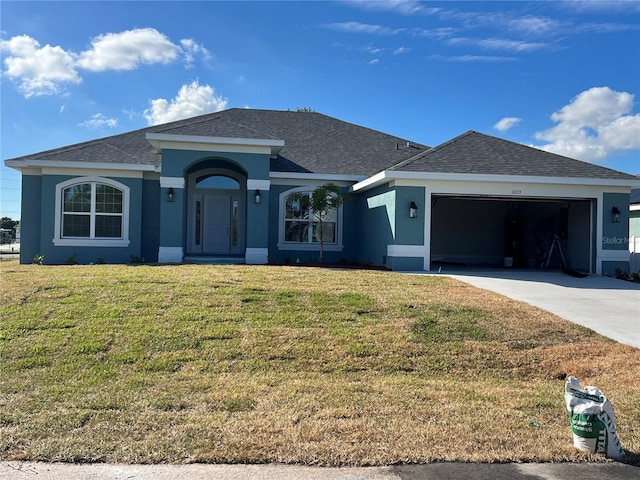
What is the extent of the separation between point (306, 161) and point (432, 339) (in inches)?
474

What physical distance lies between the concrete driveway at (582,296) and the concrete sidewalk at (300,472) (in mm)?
4407

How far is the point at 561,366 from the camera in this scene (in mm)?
6898

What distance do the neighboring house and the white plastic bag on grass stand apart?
33.9 feet

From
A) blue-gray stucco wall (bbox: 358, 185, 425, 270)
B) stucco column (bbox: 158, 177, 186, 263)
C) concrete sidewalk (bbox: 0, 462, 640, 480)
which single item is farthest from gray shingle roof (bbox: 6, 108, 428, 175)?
concrete sidewalk (bbox: 0, 462, 640, 480)

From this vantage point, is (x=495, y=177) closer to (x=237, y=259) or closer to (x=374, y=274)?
(x=374, y=274)

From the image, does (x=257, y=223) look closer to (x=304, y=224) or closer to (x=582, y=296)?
(x=304, y=224)

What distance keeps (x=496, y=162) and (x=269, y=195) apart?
7.17 meters

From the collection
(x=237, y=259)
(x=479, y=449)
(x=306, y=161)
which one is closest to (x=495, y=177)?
(x=306, y=161)

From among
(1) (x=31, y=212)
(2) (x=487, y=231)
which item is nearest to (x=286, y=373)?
(1) (x=31, y=212)

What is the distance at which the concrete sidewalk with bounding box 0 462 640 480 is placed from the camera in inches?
157

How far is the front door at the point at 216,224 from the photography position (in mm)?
18828

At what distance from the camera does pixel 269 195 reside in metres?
17.4

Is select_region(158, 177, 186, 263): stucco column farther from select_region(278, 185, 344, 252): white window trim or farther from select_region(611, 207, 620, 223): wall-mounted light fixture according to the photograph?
select_region(611, 207, 620, 223): wall-mounted light fixture

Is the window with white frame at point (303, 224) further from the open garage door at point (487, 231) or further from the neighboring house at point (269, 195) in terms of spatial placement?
the open garage door at point (487, 231)
